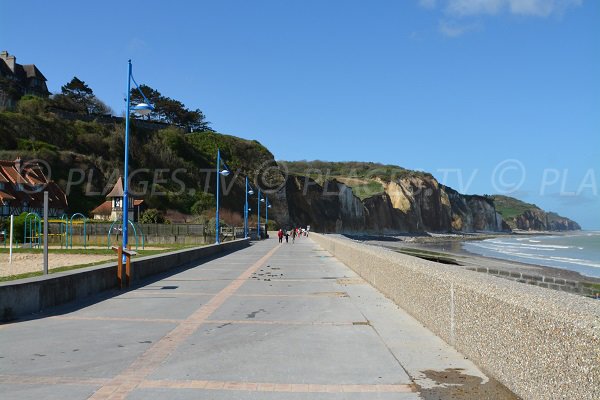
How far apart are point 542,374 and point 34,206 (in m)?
70.6

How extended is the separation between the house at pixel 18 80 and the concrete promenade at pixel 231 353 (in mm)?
94981

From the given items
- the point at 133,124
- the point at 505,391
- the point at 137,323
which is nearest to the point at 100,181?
the point at 133,124

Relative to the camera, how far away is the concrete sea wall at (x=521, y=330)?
12.2 ft

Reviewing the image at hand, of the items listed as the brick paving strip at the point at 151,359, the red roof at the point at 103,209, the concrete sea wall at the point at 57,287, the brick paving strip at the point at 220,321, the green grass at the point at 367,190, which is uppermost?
the green grass at the point at 367,190

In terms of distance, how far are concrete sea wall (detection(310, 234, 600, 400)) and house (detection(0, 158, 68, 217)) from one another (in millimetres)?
61378

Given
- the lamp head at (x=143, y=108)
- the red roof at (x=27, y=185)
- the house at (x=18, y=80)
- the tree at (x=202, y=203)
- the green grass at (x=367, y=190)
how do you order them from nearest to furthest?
the lamp head at (x=143, y=108)
the red roof at (x=27, y=185)
the tree at (x=202, y=203)
the house at (x=18, y=80)
the green grass at (x=367, y=190)

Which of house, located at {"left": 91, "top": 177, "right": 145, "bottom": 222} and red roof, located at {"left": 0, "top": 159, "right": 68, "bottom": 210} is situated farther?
house, located at {"left": 91, "top": 177, "right": 145, "bottom": 222}

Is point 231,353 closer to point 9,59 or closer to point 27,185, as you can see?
point 27,185

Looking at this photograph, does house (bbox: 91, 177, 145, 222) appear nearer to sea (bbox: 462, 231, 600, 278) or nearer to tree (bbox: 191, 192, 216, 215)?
tree (bbox: 191, 192, 216, 215)

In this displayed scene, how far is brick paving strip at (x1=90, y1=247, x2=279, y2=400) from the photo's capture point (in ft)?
16.5

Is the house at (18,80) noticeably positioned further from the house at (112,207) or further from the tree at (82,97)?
the house at (112,207)

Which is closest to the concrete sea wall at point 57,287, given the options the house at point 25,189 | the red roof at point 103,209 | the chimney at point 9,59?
the house at point 25,189

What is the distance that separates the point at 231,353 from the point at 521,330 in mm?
3321

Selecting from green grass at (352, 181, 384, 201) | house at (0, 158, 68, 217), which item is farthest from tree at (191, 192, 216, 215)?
green grass at (352, 181, 384, 201)
